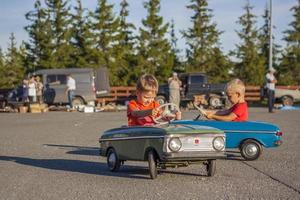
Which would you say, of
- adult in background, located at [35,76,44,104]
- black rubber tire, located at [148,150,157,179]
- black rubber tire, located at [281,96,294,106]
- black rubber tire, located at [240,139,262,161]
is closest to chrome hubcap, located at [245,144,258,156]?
black rubber tire, located at [240,139,262,161]

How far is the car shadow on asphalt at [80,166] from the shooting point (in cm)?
945

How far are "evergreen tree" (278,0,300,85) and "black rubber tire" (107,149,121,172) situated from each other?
4407cm

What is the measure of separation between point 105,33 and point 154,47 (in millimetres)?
4062

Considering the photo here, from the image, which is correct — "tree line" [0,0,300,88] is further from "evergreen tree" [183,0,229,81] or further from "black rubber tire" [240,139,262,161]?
"black rubber tire" [240,139,262,161]

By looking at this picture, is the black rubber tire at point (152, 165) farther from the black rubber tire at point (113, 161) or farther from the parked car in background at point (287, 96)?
the parked car in background at point (287, 96)

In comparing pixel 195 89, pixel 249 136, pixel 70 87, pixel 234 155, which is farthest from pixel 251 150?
pixel 195 89

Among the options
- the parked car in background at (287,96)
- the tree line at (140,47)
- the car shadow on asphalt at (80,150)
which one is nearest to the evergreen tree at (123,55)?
the tree line at (140,47)

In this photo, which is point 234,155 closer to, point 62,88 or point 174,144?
point 174,144

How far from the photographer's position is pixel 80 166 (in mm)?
10523

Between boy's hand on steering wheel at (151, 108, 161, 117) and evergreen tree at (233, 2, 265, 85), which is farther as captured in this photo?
evergreen tree at (233, 2, 265, 85)

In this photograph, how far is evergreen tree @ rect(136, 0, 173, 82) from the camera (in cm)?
5134

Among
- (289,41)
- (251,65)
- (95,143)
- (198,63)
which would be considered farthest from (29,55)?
(95,143)

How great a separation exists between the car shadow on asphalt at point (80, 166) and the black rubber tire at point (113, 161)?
0.09 m

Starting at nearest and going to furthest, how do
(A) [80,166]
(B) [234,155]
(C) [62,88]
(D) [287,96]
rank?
(A) [80,166] < (B) [234,155] < (C) [62,88] < (D) [287,96]
